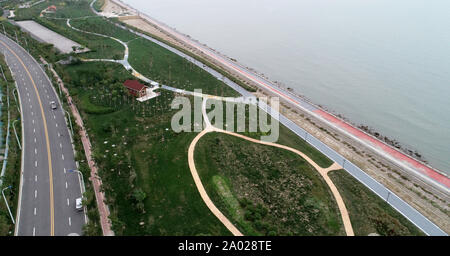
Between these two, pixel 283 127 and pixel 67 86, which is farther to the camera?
pixel 67 86

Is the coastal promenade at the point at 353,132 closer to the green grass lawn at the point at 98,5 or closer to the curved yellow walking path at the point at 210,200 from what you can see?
the curved yellow walking path at the point at 210,200

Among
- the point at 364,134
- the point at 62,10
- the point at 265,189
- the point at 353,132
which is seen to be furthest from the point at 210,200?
the point at 62,10

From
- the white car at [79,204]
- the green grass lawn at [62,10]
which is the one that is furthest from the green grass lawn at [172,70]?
the green grass lawn at [62,10]

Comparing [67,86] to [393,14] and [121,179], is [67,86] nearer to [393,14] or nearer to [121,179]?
[121,179]

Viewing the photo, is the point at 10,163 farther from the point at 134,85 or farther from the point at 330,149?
the point at 330,149

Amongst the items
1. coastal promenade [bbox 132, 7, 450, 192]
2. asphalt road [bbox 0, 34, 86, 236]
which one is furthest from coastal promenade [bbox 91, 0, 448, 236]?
asphalt road [bbox 0, 34, 86, 236]

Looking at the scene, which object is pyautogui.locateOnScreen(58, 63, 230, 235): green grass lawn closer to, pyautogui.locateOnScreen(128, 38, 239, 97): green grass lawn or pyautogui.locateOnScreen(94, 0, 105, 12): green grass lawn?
pyautogui.locateOnScreen(128, 38, 239, 97): green grass lawn

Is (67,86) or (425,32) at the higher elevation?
(425,32)

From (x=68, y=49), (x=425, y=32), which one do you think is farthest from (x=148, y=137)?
(x=425, y=32)
